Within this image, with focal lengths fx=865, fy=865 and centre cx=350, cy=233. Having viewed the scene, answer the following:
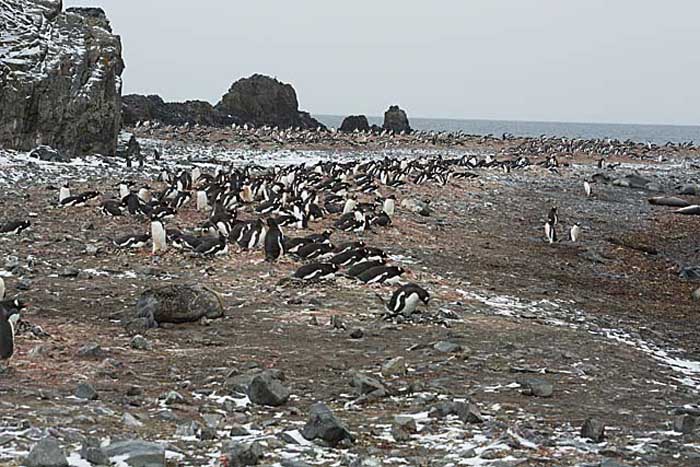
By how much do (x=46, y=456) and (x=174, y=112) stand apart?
58766 millimetres

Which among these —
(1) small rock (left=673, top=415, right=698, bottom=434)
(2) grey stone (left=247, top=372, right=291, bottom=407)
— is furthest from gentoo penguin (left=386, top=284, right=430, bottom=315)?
(1) small rock (left=673, top=415, right=698, bottom=434)

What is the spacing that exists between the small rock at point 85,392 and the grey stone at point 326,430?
152 centimetres

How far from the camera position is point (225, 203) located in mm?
16781

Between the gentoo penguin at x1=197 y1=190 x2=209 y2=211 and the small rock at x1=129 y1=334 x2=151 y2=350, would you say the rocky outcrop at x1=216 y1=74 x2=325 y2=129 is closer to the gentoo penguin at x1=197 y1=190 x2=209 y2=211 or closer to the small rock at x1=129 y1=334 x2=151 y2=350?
the gentoo penguin at x1=197 y1=190 x2=209 y2=211

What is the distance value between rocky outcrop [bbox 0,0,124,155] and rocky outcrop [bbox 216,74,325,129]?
40.0 m

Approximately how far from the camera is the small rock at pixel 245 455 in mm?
4809

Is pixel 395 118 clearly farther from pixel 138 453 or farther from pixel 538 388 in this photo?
pixel 138 453

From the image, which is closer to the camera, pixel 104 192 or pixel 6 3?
pixel 104 192

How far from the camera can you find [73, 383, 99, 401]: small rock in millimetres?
5805

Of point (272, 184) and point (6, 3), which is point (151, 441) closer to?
point (272, 184)

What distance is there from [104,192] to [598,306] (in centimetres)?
1120

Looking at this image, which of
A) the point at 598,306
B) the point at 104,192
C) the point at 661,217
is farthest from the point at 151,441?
the point at 661,217

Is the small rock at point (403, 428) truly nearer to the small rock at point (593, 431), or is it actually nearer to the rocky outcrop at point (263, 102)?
the small rock at point (593, 431)

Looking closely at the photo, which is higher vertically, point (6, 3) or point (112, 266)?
point (6, 3)
